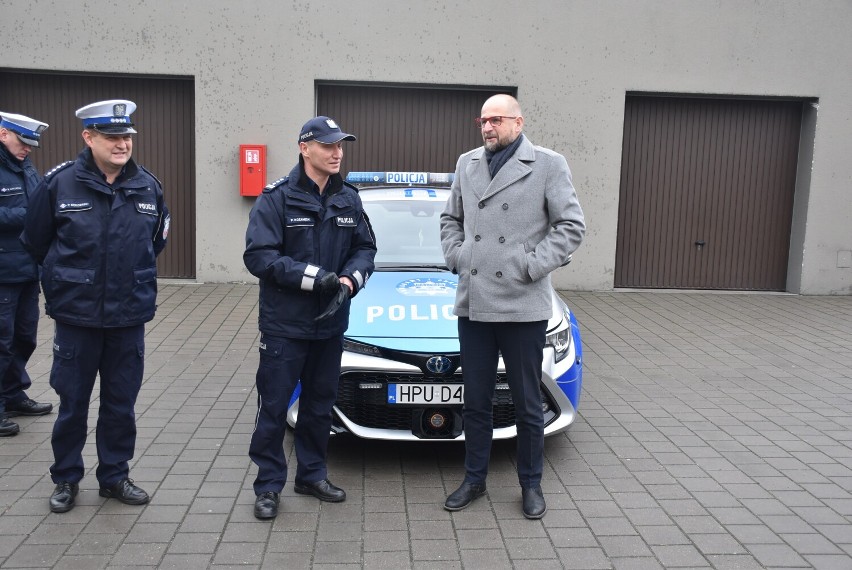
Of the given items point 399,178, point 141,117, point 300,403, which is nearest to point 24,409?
point 300,403

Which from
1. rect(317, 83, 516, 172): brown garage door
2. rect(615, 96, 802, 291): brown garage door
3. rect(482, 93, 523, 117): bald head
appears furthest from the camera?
rect(615, 96, 802, 291): brown garage door

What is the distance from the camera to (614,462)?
499 cm

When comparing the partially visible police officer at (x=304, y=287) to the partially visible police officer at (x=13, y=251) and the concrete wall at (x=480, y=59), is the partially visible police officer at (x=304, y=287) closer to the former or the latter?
the partially visible police officer at (x=13, y=251)

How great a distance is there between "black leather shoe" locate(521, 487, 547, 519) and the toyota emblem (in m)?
0.77

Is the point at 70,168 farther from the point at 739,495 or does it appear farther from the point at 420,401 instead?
the point at 739,495

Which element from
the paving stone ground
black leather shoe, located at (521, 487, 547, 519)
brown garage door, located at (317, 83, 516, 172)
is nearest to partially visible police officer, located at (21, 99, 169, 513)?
the paving stone ground

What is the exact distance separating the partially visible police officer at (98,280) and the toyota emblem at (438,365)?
150cm

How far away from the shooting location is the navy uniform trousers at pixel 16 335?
516 centimetres

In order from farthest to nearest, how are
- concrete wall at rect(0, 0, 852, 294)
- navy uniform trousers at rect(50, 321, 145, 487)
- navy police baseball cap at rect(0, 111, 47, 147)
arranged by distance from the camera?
concrete wall at rect(0, 0, 852, 294)
navy police baseball cap at rect(0, 111, 47, 147)
navy uniform trousers at rect(50, 321, 145, 487)

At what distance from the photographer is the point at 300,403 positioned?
4.35 m

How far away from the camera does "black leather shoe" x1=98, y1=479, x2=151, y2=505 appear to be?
4.19 m

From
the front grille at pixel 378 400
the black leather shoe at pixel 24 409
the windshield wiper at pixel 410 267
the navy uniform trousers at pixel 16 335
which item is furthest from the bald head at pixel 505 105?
the black leather shoe at pixel 24 409

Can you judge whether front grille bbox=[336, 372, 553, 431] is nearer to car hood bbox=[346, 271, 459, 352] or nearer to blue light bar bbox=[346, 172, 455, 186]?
car hood bbox=[346, 271, 459, 352]

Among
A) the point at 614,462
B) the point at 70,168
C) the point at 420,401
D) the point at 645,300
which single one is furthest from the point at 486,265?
the point at 645,300
